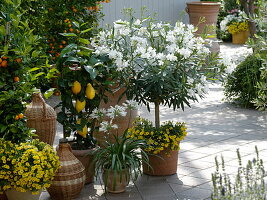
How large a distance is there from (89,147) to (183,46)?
4.50 ft

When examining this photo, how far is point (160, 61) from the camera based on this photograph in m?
5.59

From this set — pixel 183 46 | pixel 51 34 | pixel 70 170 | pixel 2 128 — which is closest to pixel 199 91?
pixel 183 46

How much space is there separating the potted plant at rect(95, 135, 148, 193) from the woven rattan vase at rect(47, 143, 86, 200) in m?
0.21

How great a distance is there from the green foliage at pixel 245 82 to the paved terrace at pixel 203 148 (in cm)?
19

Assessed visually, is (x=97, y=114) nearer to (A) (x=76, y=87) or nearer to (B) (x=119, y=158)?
(A) (x=76, y=87)

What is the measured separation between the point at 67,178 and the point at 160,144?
3.42 feet

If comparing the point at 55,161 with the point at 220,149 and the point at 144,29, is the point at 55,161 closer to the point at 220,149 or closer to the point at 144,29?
the point at 144,29

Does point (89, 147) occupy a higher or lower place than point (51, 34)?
lower

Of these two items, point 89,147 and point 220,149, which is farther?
point 220,149

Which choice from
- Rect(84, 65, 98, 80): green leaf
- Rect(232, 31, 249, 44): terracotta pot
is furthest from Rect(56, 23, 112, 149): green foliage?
Rect(232, 31, 249, 44): terracotta pot

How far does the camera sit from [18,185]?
4.92m

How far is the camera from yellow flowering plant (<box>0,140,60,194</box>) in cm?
488

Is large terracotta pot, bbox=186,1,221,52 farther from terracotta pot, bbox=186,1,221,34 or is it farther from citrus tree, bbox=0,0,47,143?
citrus tree, bbox=0,0,47,143

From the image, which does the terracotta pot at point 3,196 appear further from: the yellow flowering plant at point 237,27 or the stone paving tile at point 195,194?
the yellow flowering plant at point 237,27
